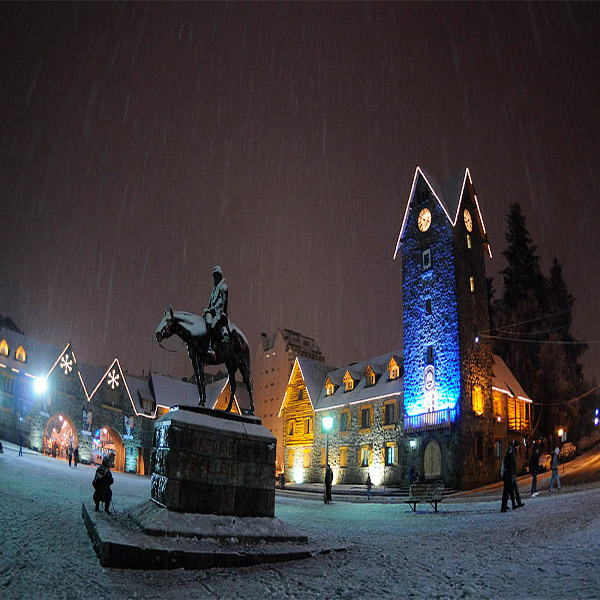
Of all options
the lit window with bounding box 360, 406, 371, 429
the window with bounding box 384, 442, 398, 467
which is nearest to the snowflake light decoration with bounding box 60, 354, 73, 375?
the lit window with bounding box 360, 406, 371, 429

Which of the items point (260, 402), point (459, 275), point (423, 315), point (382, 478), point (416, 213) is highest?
point (416, 213)

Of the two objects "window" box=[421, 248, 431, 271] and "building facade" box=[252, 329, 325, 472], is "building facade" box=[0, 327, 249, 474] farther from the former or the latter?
"window" box=[421, 248, 431, 271]

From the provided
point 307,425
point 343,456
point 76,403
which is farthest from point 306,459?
point 76,403

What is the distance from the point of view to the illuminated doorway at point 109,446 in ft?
162

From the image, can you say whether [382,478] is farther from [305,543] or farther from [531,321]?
[305,543]

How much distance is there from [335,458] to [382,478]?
5629 millimetres

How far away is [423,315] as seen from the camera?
37250mm

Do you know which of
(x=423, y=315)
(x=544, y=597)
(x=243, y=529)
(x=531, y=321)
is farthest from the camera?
(x=531, y=321)

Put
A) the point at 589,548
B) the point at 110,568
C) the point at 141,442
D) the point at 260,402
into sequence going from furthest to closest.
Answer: the point at 260,402
the point at 141,442
the point at 589,548
the point at 110,568

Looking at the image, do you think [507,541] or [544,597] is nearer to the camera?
[544,597]

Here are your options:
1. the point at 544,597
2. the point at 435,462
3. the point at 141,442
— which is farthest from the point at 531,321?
the point at 544,597

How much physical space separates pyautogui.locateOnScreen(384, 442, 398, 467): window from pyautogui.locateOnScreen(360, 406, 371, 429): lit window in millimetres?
2463

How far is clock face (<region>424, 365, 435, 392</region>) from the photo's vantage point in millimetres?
35416

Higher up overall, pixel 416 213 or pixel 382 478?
pixel 416 213
